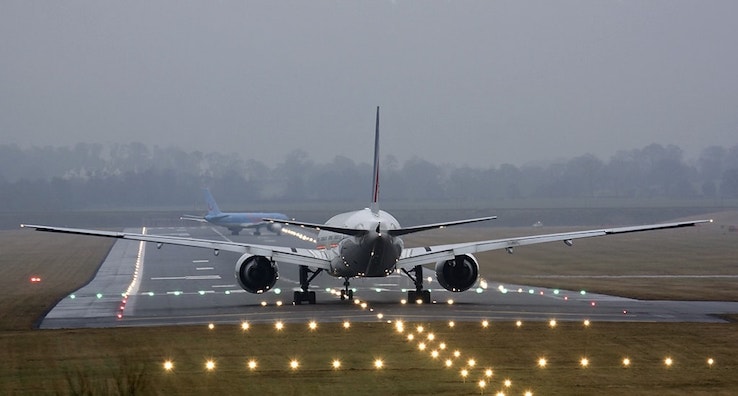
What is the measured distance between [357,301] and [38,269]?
36.6 meters

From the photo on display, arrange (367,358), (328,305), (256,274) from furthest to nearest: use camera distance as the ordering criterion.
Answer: (328,305) < (256,274) < (367,358)

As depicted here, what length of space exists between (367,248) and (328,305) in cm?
384

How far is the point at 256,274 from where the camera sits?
44.7m

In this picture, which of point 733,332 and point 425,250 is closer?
point 733,332

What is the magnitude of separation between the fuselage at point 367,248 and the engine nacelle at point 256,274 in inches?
109

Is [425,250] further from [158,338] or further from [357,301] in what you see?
[158,338]

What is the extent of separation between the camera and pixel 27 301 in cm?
4931

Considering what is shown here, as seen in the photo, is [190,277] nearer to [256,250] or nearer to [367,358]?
[256,250]

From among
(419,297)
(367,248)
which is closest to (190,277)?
(419,297)

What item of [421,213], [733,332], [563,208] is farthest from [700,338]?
[563,208]

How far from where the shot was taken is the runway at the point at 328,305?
39.0 meters

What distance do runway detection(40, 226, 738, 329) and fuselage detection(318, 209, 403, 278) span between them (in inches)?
60.0

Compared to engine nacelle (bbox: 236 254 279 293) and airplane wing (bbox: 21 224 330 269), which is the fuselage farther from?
engine nacelle (bbox: 236 254 279 293)

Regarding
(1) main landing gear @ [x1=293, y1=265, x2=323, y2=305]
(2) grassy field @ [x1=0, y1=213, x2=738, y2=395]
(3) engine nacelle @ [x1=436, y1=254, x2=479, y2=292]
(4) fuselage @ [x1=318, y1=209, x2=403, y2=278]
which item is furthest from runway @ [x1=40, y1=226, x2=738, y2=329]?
(2) grassy field @ [x1=0, y1=213, x2=738, y2=395]
